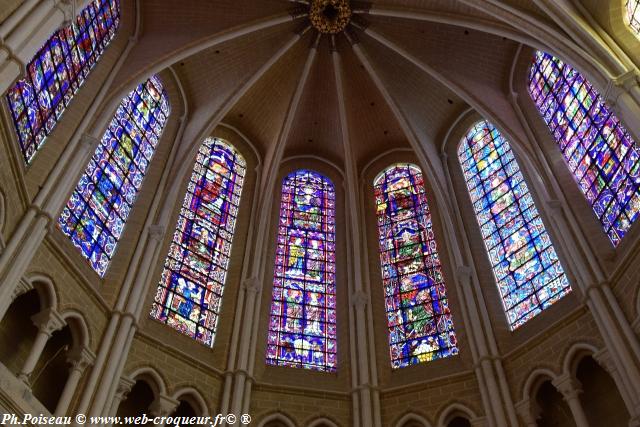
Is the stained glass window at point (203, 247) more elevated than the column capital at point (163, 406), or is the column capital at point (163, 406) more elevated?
the stained glass window at point (203, 247)

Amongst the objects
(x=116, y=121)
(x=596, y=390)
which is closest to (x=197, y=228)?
(x=116, y=121)

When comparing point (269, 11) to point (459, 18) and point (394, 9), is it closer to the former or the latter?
point (394, 9)

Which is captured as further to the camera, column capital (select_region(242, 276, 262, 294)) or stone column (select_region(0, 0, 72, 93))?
column capital (select_region(242, 276, 262, 294))

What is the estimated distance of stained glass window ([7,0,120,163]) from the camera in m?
11.3

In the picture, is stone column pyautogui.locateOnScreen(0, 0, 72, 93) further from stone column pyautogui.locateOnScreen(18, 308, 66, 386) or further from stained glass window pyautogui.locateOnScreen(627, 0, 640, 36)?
stained glass window pyautogui.locateOnScreen(627, 0, 640, 36)

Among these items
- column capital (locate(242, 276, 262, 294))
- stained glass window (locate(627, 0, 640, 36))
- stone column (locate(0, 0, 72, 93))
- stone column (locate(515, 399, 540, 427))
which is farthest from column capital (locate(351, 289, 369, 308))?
stone column (locate(0, 0, 72, 93))

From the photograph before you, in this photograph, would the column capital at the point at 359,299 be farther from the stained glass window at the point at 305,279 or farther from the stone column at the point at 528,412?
the stone column at the point at 528,412

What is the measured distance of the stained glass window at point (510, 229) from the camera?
13977 millimetres

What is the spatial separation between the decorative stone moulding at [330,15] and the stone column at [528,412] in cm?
1122

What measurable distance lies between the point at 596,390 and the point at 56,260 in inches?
375

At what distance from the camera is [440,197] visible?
56.1 feet

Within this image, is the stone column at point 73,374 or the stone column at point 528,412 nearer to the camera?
the stone column at point 73,374

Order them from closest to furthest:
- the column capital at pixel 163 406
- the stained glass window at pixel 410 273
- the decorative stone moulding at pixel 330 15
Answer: the column capital at pixel 163 406 < the stained glass window at pixel 410 273 < the decorative stone moulding at pixel 330 15

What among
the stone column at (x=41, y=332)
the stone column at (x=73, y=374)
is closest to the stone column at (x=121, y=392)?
the stone column at (x=73, y=374)
